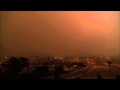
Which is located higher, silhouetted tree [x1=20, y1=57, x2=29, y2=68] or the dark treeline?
silhouetted tree [x1=20, y1=57, x2=29, y2=68]

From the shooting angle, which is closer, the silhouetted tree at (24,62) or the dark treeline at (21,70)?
the dark treeline at (21,70)

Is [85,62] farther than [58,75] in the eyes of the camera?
Yes

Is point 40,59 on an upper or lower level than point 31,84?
upper

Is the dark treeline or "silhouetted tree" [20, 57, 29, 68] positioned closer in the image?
the dark treeline

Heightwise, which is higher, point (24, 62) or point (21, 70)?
point (24, 62)

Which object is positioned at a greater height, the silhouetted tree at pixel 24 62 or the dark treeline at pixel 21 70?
the silhouetted tree at pixel 24 62

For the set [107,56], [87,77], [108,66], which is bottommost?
[87,77]

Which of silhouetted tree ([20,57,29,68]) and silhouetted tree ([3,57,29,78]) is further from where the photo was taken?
silhouetted tree ([20,57,29,68])
